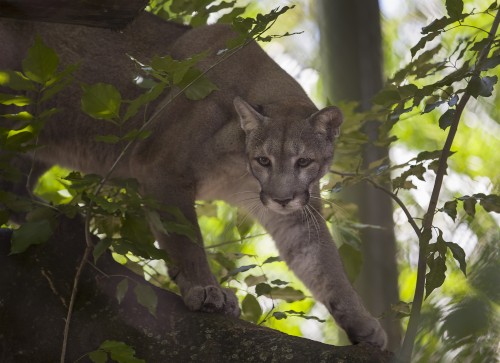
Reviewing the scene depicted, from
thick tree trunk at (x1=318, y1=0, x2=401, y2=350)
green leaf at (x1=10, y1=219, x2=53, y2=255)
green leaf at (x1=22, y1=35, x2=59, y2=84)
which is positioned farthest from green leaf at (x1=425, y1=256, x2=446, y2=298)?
green leaf at (x1=22, y1=35, x2=59, y2=84)

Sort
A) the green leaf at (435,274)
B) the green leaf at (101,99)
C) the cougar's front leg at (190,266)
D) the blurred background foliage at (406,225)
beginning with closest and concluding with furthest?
the blurred background foliage at (406,225)
the green leaf at (435,274)
the green leaf at (101,99)
the cougar's front leg at (190,266)

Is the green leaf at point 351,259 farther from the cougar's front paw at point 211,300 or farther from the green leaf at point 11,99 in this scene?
the green leaf at point 11,99

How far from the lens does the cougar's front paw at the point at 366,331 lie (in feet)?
12.3

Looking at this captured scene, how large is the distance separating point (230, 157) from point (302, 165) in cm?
42

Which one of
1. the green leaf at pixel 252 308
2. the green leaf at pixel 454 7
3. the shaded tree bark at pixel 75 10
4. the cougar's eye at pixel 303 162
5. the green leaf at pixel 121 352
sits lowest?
the green leaf at pixel 252 308

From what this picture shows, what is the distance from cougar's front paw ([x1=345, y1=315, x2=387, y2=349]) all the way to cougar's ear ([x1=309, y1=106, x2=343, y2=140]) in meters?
0.96

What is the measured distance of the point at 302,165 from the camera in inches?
157

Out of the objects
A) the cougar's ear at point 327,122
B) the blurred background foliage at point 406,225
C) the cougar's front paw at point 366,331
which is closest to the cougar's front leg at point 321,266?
the cougar's front paw at point 366,331

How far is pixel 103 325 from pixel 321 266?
1.47 metres

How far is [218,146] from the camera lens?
4.17 meters

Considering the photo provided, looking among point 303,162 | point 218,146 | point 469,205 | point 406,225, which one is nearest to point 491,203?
point 469,205

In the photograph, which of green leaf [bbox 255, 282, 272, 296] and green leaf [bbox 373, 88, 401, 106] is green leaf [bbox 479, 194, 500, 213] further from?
green leaf [bbox 255, 282, 272, 296]

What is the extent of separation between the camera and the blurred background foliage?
124 cm

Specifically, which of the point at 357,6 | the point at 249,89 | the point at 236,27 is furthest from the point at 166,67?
the point at 249,89
